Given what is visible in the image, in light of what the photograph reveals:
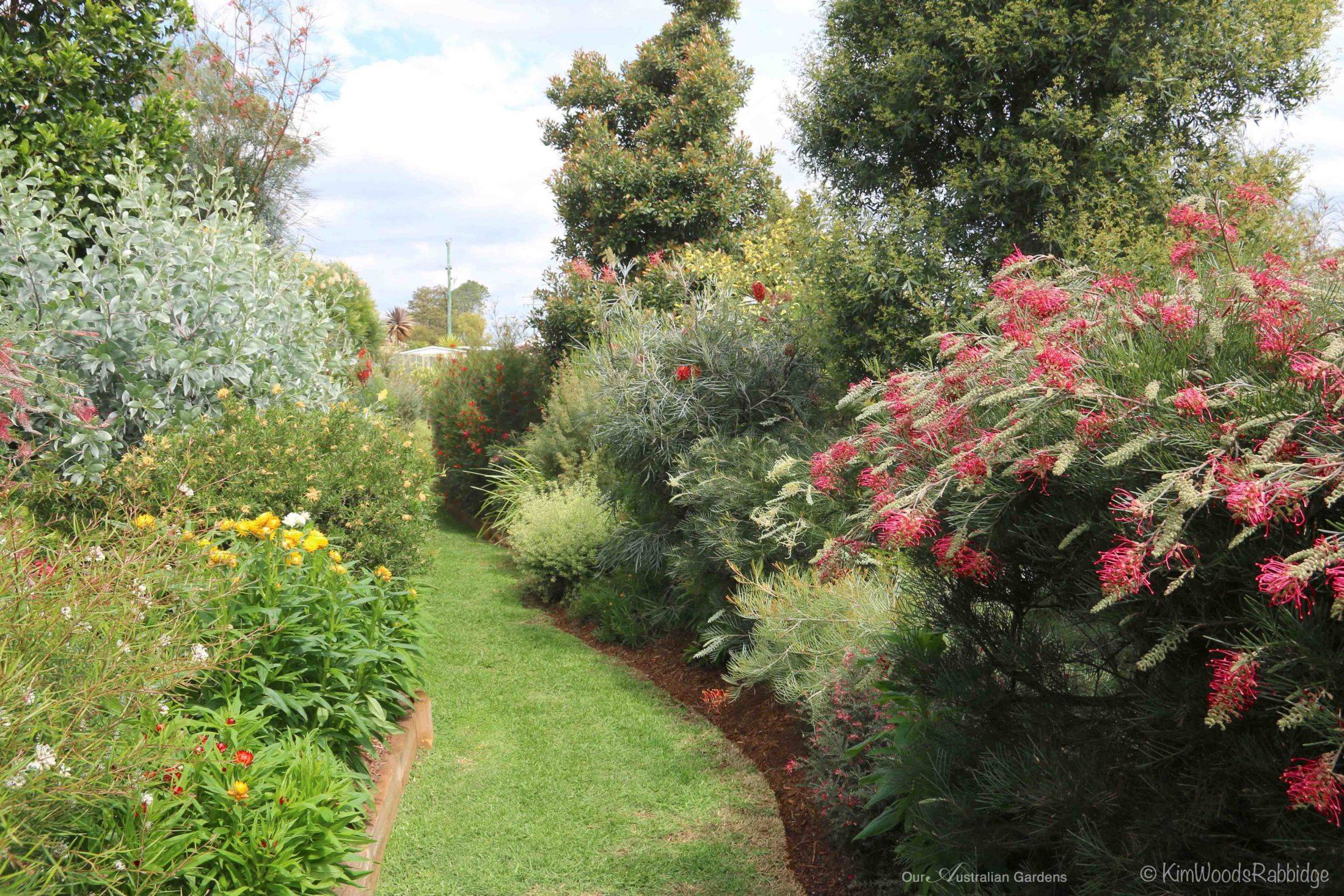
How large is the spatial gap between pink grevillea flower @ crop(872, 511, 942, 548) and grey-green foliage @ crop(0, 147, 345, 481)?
4876mm

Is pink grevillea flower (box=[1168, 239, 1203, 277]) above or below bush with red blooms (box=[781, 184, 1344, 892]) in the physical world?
above

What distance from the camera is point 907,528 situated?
2.25 meters

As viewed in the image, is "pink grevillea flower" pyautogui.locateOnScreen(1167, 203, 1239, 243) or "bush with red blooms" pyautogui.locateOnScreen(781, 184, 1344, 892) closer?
"bush with red blooms" pyautogui.locateOnScreen(781, 184, 1344, 892)

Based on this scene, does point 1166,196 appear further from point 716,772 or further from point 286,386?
point 286,386

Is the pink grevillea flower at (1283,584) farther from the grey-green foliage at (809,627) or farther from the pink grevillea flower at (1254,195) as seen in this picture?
the grey-green foliage at (809,627)

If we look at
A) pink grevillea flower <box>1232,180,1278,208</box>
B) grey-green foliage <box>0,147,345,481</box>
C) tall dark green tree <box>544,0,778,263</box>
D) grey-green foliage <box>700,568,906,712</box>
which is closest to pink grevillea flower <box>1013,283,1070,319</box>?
pink grevillea flower <box>1232,180,1278,208</box>

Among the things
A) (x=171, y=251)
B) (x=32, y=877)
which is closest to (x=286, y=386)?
(x=171, y=251)

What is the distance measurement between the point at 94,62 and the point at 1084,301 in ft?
22.5

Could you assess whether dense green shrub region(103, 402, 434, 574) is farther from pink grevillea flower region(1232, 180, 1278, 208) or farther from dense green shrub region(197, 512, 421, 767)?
pink grevillea flower region(1232, 180, 1278, 208)

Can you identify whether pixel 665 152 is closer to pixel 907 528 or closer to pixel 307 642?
pixel 307 642

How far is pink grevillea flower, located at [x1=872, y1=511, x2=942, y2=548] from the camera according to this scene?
7.38 ft

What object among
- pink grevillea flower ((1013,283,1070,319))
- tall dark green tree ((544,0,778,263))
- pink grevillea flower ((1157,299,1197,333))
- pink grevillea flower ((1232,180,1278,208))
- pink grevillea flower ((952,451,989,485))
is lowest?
pink grevillea flower ((952,451,989,485))

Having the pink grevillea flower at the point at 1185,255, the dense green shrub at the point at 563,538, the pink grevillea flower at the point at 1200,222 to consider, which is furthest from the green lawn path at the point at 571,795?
the pink grevillea flower at the point at 1200,222

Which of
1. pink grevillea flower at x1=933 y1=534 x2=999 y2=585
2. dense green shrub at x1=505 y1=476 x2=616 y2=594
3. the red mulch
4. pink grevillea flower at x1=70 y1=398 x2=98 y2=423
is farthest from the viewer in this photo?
dense green shrub at x1=505 y1=476 x2=616 y2=594
